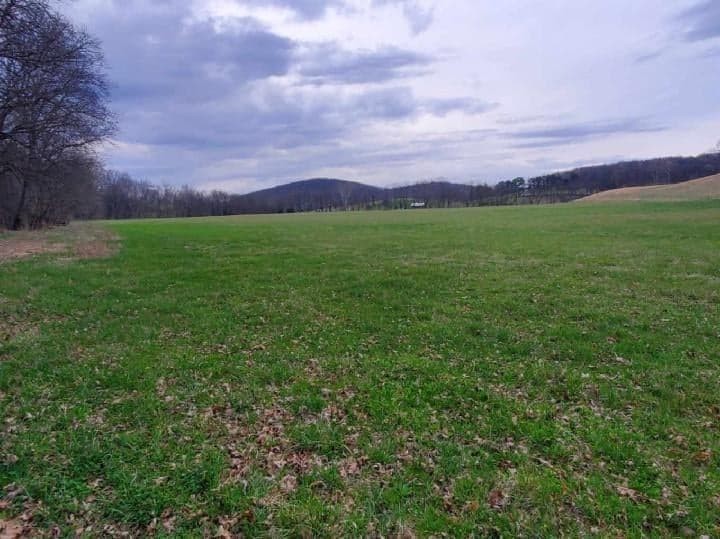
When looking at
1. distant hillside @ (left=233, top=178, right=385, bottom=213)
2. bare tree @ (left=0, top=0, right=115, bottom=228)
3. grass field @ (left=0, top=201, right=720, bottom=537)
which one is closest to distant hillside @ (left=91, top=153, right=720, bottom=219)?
distant hillside @ (left=233, top=178, right=385, bottom=213)

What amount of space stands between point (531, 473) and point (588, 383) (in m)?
2.72

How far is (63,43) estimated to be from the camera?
2122cm

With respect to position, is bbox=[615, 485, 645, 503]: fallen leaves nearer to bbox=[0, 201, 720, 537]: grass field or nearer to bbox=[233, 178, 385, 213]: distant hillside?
bbox=[0, 201, 720, 537]: grass field

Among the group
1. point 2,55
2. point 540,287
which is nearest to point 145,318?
point 540,287

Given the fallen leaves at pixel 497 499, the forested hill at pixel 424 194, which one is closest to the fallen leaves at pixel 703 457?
the fallen leaves at pixel 497 499

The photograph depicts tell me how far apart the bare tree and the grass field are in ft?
44.8

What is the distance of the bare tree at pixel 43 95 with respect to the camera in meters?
18.4

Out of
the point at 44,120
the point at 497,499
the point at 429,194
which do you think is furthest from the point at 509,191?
the point at 497,499

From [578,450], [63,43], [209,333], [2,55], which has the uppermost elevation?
[63,43]

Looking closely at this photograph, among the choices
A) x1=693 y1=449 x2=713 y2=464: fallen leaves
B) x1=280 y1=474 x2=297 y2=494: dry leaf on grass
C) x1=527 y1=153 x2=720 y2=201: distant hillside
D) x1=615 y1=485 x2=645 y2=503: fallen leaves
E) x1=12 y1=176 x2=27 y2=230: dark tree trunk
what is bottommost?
x1=693 y1=449 x2=713 y2=464: fallen leaves

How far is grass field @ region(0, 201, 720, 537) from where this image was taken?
4039 millimetres

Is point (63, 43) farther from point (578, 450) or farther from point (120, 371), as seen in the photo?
point (578, 450)

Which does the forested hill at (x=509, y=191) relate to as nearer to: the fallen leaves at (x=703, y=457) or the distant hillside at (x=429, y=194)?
the distant hillside at (x=429, y=194)

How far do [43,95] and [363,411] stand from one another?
26.3 m
